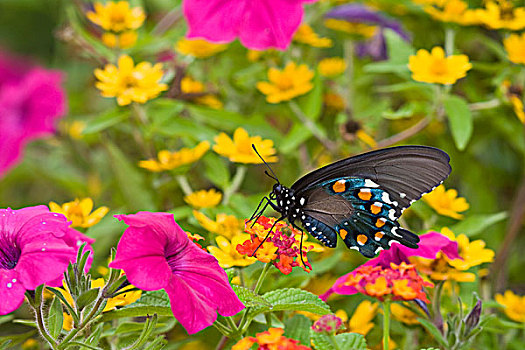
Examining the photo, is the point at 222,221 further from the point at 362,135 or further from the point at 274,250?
the point at 362,135

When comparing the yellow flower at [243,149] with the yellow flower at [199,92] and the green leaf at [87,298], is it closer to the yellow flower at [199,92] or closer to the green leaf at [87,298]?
the yellow flower at [199,92]

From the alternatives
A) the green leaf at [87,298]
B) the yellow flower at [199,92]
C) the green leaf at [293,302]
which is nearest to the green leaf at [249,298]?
the green leaf at [293,302]

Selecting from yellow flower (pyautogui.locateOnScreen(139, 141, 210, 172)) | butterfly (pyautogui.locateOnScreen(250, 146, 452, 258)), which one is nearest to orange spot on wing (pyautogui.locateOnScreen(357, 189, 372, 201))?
butterfly (pyautogui.locateOnScreen(250, 146, 452, 258))

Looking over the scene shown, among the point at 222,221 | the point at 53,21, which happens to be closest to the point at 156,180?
the point at 222,221

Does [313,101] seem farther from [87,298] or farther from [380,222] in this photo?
[87,298]

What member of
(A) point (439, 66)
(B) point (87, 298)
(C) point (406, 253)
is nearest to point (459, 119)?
(A) point (439, 66)
